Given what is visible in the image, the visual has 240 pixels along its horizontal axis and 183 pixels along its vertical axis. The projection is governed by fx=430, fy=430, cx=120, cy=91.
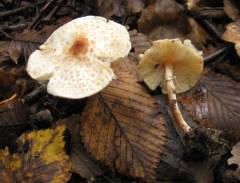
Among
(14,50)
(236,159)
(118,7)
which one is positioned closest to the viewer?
(236,159)

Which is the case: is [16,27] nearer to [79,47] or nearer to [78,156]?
[79,47]

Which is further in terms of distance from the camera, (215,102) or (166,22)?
(166,22)

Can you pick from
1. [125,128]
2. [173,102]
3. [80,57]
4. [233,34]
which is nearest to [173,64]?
[173,102]

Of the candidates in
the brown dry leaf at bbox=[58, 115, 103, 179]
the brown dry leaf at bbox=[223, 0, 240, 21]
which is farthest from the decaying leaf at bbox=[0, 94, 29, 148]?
the brown dry leaf at bbox=[223, 0, 240, 21]

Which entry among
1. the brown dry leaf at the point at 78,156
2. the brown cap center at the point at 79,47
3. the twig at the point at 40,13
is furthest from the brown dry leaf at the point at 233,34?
the twig at the point at 40,13

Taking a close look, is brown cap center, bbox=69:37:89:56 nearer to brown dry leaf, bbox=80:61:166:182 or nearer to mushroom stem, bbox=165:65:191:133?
brown dry leaf, bbox=80:61:166:182

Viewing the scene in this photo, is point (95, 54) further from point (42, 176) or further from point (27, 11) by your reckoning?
point (27, 11)

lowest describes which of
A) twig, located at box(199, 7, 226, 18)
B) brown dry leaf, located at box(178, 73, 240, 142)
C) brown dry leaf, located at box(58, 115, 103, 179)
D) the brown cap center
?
brown dry leaf, located at box(58, 115, 103, 179)
